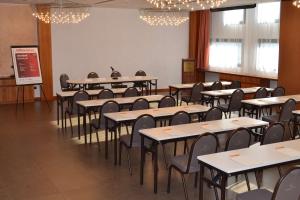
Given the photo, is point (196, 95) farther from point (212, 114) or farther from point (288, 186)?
point (288, 186)

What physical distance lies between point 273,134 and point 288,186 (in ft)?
5.62

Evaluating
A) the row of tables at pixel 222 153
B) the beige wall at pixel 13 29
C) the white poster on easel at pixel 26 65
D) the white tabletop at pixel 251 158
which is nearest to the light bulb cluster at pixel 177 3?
the row of tables at pixel 222 153

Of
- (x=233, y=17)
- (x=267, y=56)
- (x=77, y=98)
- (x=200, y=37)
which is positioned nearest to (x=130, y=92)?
(x=77, y=98)

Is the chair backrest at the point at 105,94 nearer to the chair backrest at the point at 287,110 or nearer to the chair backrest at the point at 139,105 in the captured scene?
the chair backrest at the point at 139,105

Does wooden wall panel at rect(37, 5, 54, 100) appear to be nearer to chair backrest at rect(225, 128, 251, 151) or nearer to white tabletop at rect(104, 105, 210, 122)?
white tabletop at rect(104, 105, 210, 122)

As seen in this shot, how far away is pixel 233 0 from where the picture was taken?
401 inches

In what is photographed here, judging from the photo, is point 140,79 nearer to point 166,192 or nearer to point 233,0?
point 233,0

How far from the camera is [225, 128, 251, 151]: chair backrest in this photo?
4.89 meters

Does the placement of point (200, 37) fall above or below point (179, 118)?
above

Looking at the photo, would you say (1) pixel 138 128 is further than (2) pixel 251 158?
Yes

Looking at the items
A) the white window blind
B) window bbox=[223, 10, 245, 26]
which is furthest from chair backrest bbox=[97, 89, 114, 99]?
window bbox=[223, 10, 245, 26]

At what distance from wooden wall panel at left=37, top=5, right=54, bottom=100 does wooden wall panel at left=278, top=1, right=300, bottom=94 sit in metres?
7.17

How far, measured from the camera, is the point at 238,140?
16.3ft

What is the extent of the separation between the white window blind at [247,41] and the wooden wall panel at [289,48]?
3.59 ft
